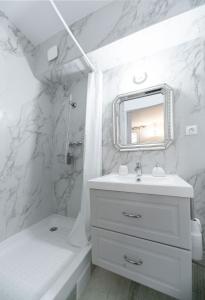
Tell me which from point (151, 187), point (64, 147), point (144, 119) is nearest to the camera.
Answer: point (151, 187)

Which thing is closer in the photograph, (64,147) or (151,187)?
(151,187)

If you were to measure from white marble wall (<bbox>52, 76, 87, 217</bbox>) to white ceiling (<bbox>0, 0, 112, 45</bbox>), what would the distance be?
0.55m

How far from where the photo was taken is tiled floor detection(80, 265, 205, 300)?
0.96m

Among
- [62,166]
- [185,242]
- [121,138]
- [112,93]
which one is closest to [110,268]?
[185,242]

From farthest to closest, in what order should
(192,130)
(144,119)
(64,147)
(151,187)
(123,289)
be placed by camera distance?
(64,147), (144,119), (192,130), (123,289), (151,187)

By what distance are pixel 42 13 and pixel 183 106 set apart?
1.68 m

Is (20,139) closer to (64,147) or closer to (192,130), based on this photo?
(64,147)

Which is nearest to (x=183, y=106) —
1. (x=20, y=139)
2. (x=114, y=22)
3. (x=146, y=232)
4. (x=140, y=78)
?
(x=140, y=78)

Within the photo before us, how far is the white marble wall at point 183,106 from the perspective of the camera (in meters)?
1.18

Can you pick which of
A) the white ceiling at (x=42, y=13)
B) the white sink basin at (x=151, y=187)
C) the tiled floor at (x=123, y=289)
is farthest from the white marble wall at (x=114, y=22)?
the tiled floor at (x=123, y=289)

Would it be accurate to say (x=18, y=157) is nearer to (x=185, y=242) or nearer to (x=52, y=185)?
(x=52, y=185)

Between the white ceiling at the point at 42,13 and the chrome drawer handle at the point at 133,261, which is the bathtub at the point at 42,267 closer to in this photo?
the chrome drawer handle at the point at 133,261

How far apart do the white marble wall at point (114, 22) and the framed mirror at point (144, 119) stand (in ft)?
1.60

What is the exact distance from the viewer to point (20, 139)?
157 centimetres
